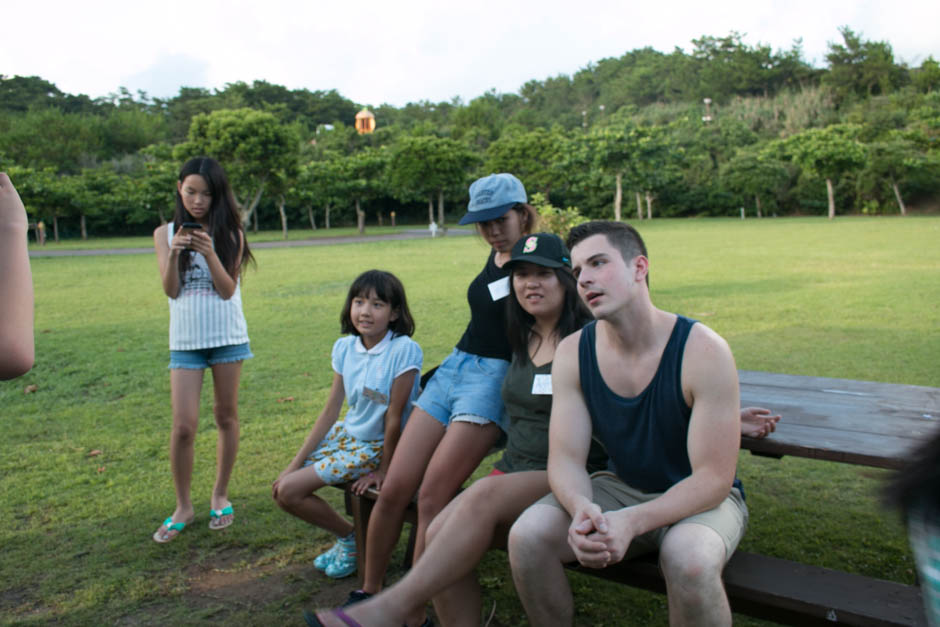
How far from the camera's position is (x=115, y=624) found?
129 inches

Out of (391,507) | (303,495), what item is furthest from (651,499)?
(303,495)

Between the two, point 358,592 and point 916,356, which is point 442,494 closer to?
point 358,592

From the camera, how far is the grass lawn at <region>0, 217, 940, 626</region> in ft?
11.5

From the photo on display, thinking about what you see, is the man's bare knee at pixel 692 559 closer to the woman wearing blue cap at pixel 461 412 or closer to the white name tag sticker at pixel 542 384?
the white name tag sticker at pixel 542 384

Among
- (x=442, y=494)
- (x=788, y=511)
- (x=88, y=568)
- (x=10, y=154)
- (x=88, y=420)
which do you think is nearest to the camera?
(x=442, y=494)

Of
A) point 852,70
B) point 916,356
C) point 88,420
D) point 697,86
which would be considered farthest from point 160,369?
point 697,86

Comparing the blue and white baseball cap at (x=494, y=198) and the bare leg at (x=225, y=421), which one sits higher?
the blue and white baseball cap at (x=494, y=198)

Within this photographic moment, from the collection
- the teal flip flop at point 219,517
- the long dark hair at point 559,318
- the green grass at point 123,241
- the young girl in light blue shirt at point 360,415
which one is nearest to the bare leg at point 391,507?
the young girl in light blue shirt at point 360,415

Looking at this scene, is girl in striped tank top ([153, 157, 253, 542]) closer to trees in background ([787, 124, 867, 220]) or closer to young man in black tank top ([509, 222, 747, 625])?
young man in black tank top ([509, 222, 747, 625])

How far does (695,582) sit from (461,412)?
4.33 ft

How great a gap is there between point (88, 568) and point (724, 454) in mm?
3118

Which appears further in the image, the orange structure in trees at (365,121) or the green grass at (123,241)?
the orange structure in trees at (365,121)

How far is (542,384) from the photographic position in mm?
3090

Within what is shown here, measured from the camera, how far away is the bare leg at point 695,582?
7.29 ft
